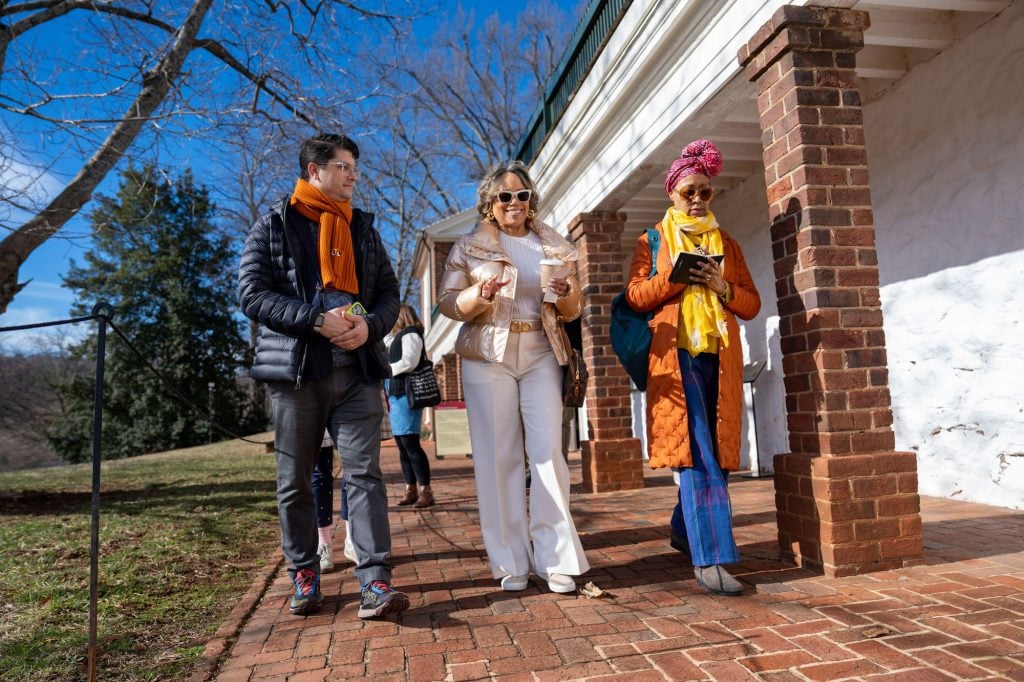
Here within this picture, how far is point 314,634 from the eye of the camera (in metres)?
2.82

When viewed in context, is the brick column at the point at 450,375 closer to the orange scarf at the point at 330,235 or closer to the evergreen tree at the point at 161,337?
the evergreen tree at the point at 161,337

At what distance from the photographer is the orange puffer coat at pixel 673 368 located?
3.28m

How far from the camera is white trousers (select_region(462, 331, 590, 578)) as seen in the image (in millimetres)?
3273

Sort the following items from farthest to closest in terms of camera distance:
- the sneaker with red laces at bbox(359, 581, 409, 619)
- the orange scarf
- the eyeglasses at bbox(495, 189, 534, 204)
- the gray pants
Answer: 1. the eyeglasses at bbox(495, 189, 534, 204)
2. the orange scarf
3. the gray pants
4. the sneaker with red laces at bbox(359, 581, 409, 619)

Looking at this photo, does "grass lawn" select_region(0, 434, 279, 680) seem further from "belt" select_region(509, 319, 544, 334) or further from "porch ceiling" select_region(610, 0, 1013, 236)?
"porch ceiling" select_region(610, 0, 1013, 236)

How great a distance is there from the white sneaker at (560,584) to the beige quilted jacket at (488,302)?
98 centimetres

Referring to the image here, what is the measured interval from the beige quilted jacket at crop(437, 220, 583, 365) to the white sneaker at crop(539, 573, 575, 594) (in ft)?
3.22

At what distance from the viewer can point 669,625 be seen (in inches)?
106

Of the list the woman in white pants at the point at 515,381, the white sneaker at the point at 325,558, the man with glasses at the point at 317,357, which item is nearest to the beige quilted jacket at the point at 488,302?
the woman in white pants at the point at 515,381

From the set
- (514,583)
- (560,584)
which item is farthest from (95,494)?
(560,584)

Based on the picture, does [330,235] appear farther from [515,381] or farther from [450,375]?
[450,375]

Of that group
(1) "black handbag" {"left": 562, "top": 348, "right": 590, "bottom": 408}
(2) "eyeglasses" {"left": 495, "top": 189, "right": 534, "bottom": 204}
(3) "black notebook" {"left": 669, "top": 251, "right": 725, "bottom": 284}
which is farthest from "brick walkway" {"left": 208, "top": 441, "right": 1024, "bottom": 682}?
(2) "eyeglasses" {"left": 495, "top": 189, "right": 534, "bottom": 204}

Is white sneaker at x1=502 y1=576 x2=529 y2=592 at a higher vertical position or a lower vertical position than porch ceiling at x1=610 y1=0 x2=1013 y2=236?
lower

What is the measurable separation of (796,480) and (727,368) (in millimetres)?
697
